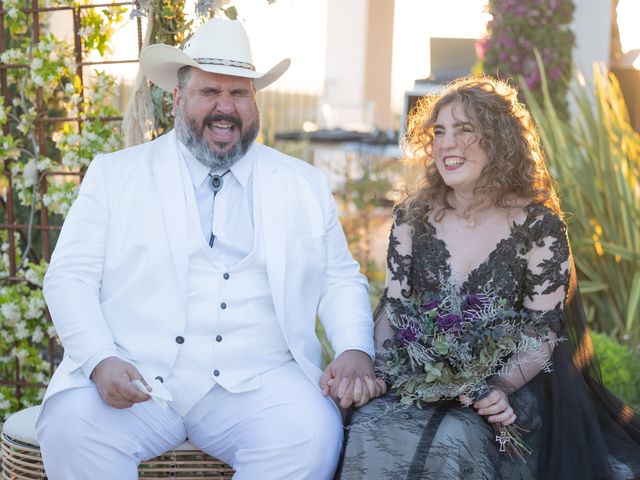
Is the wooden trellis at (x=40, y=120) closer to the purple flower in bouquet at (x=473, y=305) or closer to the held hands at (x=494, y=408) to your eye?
the purple flower in bouquet at (x=473, y=305)

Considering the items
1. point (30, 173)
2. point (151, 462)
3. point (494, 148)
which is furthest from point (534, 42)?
point (151, 462)

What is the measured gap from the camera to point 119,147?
423cm

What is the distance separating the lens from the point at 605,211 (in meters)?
5.27

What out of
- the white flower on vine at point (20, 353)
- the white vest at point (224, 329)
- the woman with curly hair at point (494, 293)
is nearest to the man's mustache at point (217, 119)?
the white vest at point (224, 329)

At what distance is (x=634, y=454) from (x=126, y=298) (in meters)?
1.77

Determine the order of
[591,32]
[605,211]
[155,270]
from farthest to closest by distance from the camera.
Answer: [591,32] < [605,211] < [155,270]

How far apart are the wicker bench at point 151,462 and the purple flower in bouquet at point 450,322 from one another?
0.90 meters

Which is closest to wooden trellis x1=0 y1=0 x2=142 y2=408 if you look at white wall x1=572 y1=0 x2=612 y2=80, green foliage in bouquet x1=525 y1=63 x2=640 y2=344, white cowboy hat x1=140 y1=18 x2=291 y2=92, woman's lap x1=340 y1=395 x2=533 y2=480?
white cowboy hat x1=140 y1=18 x2=291 y2=92

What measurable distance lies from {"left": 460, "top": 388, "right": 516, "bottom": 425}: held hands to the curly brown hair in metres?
0.79

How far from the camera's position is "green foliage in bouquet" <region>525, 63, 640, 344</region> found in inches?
200

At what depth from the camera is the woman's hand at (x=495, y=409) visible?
120 inches

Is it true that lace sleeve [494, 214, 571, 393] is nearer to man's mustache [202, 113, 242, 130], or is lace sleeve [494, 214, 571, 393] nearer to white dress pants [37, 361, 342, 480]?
white dress pants [37, 361, 342, 480]

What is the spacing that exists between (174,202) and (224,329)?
0.48m

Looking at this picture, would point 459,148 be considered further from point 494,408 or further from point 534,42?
point 534,42
